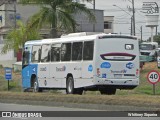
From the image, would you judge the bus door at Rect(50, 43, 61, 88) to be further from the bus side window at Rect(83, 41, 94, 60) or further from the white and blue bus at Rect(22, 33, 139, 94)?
the bus side window at Rect(83, 41, 94, 60)

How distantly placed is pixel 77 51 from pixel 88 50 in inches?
49.0

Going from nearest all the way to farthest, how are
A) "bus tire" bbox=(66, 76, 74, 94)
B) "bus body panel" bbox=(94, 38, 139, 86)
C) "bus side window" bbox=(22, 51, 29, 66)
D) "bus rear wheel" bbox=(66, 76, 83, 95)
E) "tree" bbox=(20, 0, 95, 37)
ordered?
1. "bus body panel" bbox=(94, 38, 139, 86)
2. "bus rear wheel" bbox=(66, 76, 83, 95)
3. "bus tire" bbox=(66, 76, 74, 94)
4. "bus side window" bbox=(22, 51, 29, 66)
5. "tree" bbox=(20, 0, 95, 37)

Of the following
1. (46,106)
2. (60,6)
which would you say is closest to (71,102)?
(46,106)

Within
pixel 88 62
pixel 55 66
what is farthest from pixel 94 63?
pixel 55 66

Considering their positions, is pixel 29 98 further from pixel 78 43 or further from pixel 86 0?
pixel 86 0

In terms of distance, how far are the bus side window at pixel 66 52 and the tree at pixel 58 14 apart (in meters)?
9.42

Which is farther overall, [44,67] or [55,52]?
[44,67]

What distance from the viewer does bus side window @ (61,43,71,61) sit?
89.9 ft

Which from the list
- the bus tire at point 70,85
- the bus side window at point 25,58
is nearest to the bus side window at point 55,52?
the bus tire at point 70,85

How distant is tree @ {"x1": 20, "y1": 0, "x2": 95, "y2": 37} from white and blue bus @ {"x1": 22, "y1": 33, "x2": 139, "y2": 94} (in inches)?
321

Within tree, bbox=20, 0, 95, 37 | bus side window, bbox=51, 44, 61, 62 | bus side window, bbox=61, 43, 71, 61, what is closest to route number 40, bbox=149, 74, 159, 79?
bus side window, bbox=61, 43, 71, 61

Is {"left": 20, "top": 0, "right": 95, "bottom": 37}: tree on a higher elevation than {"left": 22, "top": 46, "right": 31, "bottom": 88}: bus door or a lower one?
higher

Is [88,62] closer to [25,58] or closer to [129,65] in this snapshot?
[129,65]

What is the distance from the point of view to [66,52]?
27.7 meters
